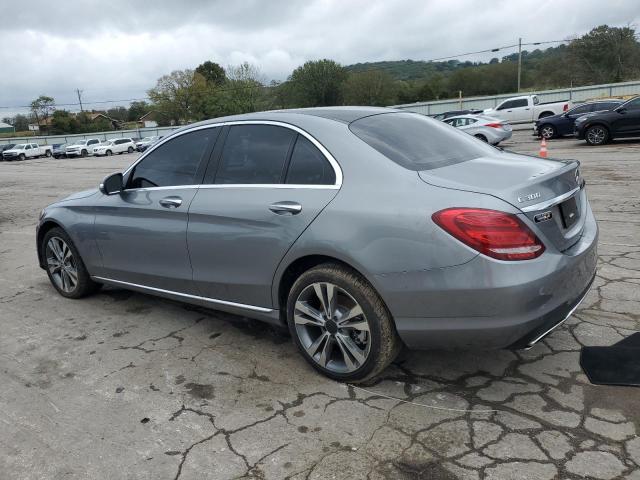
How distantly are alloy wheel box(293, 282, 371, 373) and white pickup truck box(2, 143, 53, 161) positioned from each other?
174 feet

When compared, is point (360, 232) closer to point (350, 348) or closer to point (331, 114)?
point (350, 348)

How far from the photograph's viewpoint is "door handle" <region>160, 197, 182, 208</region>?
157 inches

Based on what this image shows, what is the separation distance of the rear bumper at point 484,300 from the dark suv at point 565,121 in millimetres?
19983

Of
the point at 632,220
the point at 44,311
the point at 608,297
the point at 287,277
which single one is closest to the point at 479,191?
the point at 287,277

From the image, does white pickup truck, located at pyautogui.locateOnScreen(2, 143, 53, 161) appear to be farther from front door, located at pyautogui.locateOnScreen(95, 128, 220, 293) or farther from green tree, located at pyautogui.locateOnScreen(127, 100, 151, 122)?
green tree, located at pyautogui.locateOnScreen(127, 100, 151, 122)

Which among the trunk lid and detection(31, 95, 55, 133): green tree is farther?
detection(31, 95, 55, 133): green tree

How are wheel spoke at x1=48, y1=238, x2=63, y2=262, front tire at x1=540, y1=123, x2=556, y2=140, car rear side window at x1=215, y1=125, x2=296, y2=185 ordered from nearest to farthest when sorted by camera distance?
A: 1. car rear side window at x1=215, y1=125, x2=296, y2=185
2. wheel spoke at x1=48, y1=238, x2=63, y2=262
3. front tire at x1=540, y1=123, x2=556, y2=140

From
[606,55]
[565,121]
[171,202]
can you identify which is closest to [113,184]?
[171,202]

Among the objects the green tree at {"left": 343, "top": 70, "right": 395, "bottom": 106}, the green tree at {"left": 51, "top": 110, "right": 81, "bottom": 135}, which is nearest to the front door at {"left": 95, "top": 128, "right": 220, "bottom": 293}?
the green tree at {"left": 343, "top": 70, "right": 395, "bottom": 106}

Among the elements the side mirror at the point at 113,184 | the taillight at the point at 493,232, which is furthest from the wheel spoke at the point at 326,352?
the side mirror at the point at 113,184

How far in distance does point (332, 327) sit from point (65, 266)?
3231mm

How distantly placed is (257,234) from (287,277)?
0.34 meters

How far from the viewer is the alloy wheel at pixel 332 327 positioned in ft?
10.4

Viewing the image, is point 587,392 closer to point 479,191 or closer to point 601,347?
point 601,347
